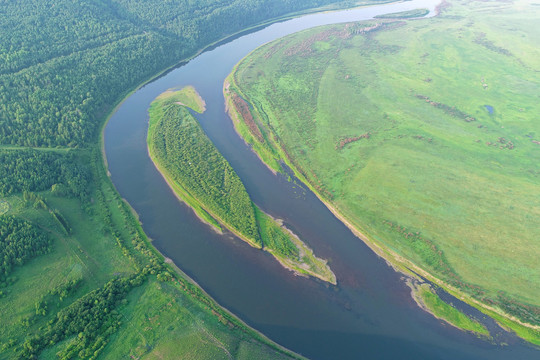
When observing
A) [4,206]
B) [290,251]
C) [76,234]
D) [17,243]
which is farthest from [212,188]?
[4,206]

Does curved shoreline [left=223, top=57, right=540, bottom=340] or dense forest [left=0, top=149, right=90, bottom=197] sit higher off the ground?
dense forest [left=0, top=149, right=90, bottom=197]

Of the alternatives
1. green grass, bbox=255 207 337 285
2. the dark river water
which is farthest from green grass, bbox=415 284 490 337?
green grass, bbox=255 207 337 285

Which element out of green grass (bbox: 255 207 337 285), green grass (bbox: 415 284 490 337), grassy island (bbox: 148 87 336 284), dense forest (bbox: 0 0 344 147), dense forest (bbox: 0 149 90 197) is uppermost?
dense forest (bbox: 0 0 344 147)

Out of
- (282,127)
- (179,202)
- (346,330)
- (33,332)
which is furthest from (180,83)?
(346,330)

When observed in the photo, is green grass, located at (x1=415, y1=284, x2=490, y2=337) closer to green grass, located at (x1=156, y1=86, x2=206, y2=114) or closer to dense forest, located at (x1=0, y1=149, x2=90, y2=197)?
dense forest, located at (x1=0, y1=149, x2=90, y2=197)

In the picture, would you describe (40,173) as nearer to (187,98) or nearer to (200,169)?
(200,169)

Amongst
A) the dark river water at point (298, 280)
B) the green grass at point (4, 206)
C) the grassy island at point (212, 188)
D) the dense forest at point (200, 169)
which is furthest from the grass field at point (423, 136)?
the green grass at point (4, 206)
